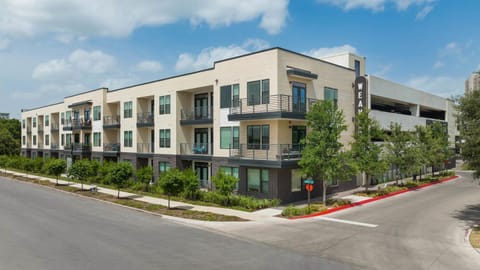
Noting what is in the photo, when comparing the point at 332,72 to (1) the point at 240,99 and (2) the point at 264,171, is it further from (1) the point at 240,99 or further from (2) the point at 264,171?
(2) the point at 264,171

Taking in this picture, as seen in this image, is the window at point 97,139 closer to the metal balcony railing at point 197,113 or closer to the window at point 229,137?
the metal balcony railing at point 197,113

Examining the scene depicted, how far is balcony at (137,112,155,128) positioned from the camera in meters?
36.2

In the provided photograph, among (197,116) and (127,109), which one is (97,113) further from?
(197,116)

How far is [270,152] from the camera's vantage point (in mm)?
24234

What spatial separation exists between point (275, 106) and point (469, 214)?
1422 cm

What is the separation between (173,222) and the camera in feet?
63.1

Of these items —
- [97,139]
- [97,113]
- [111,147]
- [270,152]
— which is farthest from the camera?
[97,139]

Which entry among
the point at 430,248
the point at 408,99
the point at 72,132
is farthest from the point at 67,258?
the point at 72,132

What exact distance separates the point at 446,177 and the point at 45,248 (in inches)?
1691

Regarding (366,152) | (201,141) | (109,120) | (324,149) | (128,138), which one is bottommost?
(366,152)

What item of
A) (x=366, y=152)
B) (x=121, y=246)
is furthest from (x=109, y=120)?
(x=121, y=246)

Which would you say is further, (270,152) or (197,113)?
(197,113)

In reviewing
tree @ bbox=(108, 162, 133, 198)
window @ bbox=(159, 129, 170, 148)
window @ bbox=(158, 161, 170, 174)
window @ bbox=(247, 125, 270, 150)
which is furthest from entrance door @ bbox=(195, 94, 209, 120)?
tree @ bbox=(108, 162, 133, 198)

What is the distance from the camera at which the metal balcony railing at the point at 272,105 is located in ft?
77.7
